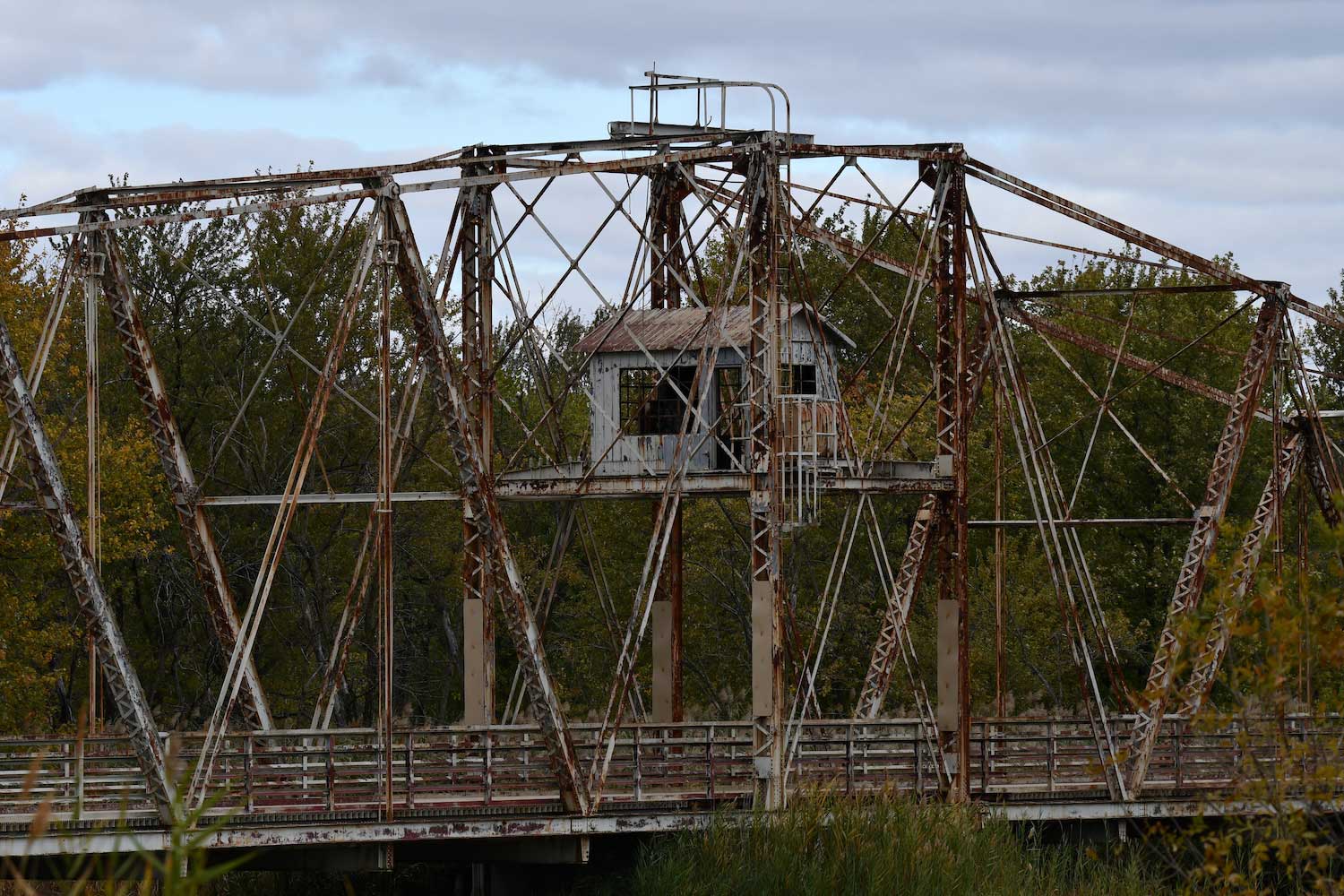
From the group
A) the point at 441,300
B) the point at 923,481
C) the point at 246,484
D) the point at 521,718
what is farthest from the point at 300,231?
the point at 923,481

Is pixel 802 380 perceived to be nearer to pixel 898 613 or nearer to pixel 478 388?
pixel 898 613

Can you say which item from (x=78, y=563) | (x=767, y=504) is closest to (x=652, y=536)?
(x=767, y=504)

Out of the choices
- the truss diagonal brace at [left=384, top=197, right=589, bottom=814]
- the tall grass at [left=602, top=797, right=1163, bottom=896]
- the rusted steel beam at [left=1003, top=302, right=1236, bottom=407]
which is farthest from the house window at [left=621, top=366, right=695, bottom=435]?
the tall grass at [left=602, top=797, right=1163, bottom=896]

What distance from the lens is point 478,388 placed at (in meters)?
28.0

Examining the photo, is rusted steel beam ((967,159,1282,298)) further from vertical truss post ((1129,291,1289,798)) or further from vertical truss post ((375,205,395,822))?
vertical truss post ((375,205,395,822))

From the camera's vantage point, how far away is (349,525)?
48062 mm

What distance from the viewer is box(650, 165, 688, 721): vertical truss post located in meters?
29.8

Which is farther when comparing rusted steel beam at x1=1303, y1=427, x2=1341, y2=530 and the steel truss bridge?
rusted steel beam at x1=1303, y1=427, x2=1341, y2=530

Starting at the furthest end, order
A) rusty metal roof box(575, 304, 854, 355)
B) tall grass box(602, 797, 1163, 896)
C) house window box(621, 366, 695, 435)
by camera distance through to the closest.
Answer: house window box(621, 366, 695, 435), rusty metal roof box(575, 304, 854, 355), tall grass box(602, 797, 1163, 896)

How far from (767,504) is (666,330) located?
4.31 m

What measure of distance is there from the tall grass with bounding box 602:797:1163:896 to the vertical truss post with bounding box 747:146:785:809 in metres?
1.27

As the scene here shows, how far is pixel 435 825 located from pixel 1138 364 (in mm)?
15335

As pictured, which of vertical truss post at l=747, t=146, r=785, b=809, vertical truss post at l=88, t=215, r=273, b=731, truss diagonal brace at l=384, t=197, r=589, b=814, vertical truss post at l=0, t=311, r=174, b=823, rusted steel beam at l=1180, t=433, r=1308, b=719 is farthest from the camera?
rusted steel beam at l=1180, t=433, r=1308, b=719

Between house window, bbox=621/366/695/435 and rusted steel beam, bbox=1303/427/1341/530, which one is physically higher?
house window, bbox=621/366/695/435
